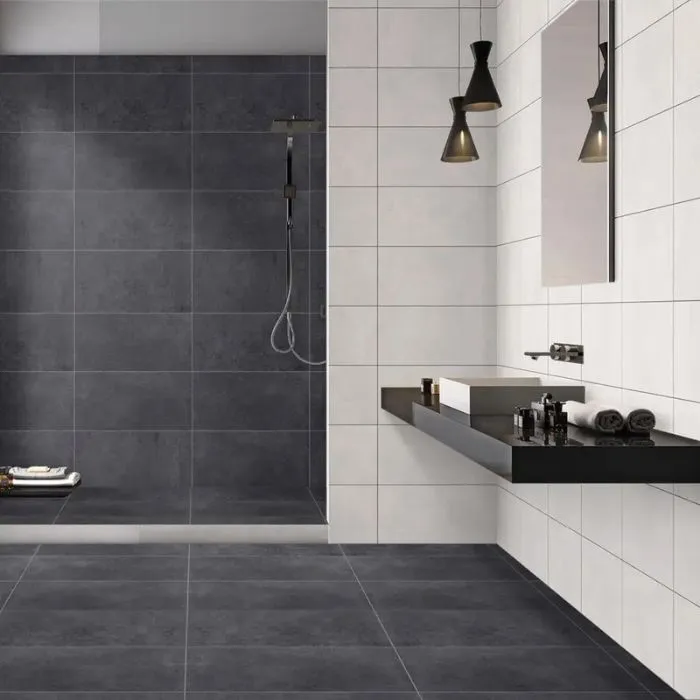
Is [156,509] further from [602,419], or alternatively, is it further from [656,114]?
[656,114]

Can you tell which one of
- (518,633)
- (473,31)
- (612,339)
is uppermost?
(473,31)

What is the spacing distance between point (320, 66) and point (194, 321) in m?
1.68

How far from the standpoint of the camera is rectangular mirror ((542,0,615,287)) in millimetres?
3346

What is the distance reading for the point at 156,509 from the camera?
16.8 ft

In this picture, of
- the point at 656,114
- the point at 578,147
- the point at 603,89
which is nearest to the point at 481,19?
the point at 578,147

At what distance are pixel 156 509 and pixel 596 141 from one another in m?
2.90

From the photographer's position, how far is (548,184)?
3922 mm

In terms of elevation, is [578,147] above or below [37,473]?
above

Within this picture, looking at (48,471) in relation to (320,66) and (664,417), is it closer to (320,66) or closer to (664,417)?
(320,66)

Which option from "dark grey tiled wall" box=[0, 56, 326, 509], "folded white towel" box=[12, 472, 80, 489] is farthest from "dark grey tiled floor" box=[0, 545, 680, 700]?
"dark grey tiled wall" box=[0, 56, 326, 509]

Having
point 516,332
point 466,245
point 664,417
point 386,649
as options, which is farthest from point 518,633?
point 466,245

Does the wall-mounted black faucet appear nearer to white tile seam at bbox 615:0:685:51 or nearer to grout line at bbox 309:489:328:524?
white tile seam at bbox 615:0:685:51

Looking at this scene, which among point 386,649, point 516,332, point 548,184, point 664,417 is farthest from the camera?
point 516,332

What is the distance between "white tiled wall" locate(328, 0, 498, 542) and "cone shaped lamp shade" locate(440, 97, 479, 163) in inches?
26.7
